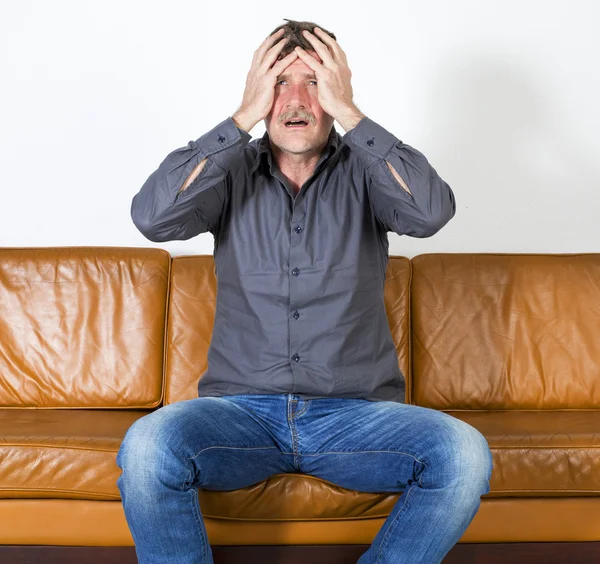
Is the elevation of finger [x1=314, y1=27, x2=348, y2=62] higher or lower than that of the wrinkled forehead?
higher

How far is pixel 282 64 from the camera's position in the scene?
6.89ft

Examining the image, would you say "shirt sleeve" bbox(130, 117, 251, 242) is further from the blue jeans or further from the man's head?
the blue jeans

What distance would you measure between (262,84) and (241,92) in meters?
0.98

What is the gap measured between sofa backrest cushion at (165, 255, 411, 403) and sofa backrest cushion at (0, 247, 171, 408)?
0.14 feet

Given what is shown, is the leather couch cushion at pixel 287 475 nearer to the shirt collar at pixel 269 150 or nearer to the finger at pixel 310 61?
the shirt collar at pixel 269 150

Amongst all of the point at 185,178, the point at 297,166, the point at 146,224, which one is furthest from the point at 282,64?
the point at 146,224

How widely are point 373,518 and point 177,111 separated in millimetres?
1595

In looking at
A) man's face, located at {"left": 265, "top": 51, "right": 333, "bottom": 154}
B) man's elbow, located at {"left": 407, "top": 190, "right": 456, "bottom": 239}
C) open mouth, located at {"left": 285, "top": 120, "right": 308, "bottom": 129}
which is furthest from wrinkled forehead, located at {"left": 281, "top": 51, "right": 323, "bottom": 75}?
man's elbow, located at {"left": 407, "top": 190, "right": 456, "bottom": 239}

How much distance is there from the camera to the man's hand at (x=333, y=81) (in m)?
2.06

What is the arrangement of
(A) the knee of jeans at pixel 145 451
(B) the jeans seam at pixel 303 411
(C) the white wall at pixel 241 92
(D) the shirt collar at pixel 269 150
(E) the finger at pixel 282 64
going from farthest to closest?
1. (C) the white wall at pixel 241 92
2. (D) the shirt collar at pixel 269 150
3. (E) the finger at pixel 282 64
4. (B) the jeans seam at pixel 303 411
5. (A) the knee of jeans at pixel 145 451

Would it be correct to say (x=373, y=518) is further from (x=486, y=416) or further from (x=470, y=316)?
(x=470, y=316)

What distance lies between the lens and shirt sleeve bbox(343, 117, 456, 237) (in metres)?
1.99

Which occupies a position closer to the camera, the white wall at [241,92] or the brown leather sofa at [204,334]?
the brown leather sofa at [204,334]

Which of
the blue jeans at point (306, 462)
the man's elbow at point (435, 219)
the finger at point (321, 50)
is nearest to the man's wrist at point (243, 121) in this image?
the finger at point (321, 50)
